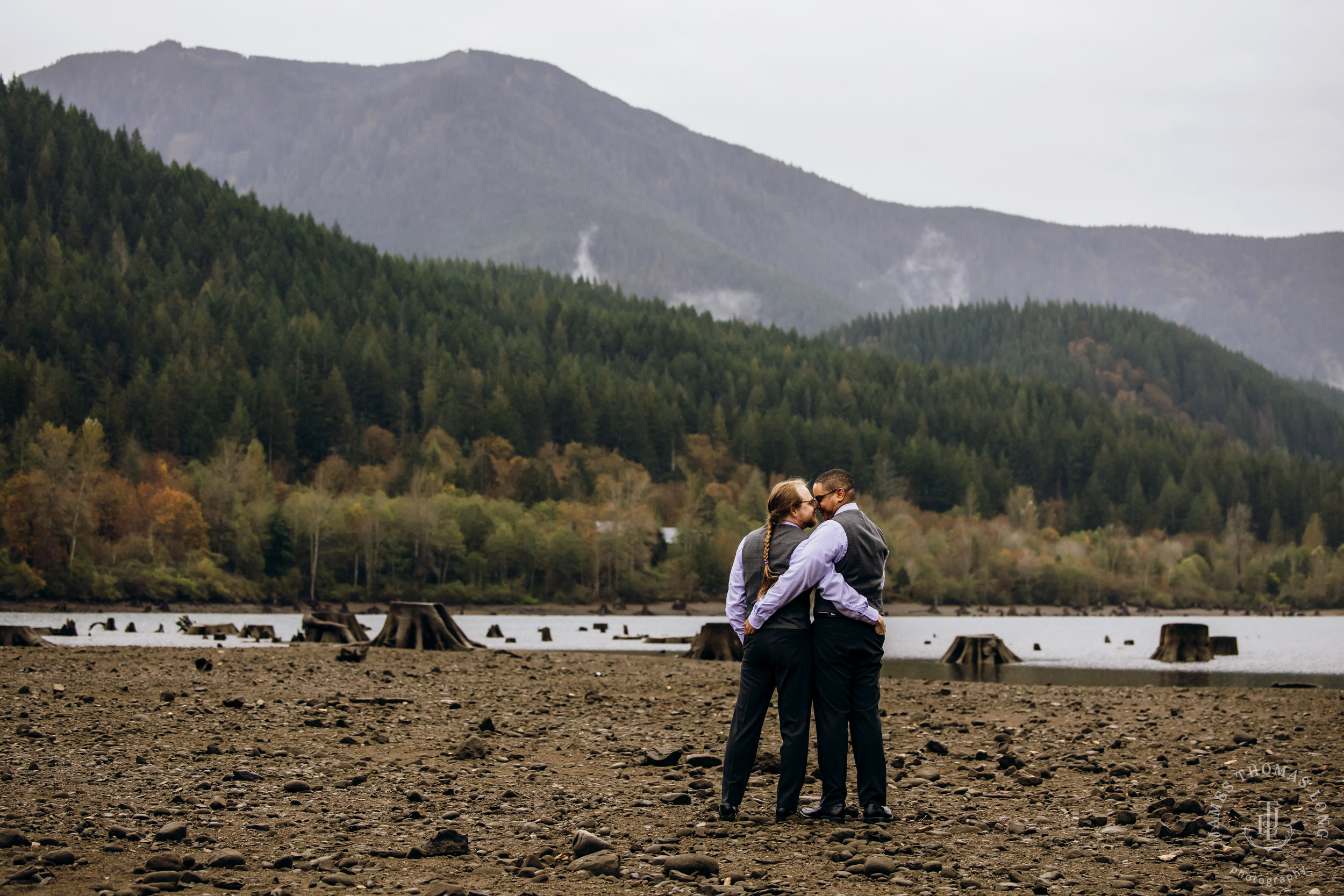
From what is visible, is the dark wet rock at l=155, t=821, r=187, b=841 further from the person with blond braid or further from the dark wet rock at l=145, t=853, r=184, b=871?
the person with blond braid

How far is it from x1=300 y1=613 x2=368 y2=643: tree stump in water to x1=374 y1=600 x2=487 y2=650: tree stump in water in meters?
3.33

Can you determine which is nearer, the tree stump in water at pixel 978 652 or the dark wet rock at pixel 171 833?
the dark wet rock at pixel 171 833

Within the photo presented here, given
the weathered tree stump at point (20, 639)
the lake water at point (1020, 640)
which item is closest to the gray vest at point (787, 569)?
the lake water at point (1020, 640)

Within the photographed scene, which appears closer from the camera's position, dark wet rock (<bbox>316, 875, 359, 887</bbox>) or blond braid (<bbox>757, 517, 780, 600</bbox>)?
dark wet rock (<bbox>316, 875, 359, 887</bbox>)

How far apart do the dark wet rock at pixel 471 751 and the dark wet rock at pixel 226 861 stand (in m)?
5.18

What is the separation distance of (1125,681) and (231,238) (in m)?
183

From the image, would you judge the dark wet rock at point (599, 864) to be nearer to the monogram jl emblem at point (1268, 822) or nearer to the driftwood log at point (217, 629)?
the monogram jl emblem at point (1268, 822)

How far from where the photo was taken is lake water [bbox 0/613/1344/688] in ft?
116

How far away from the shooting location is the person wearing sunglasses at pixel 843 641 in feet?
36.0

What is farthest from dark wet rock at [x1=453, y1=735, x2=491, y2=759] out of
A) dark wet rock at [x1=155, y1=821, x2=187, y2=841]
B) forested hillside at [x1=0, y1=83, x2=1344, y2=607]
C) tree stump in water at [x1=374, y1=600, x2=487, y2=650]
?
forested hillside at [x1=0, y1=83, x2=1344, y2=607]

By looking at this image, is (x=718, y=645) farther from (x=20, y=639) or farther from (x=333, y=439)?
(x=333, y=439)

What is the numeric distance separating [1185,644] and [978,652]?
773cm

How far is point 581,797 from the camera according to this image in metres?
12.1

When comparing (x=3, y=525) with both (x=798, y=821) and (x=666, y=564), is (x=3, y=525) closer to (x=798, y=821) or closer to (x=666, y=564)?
(x=666, y=564)
